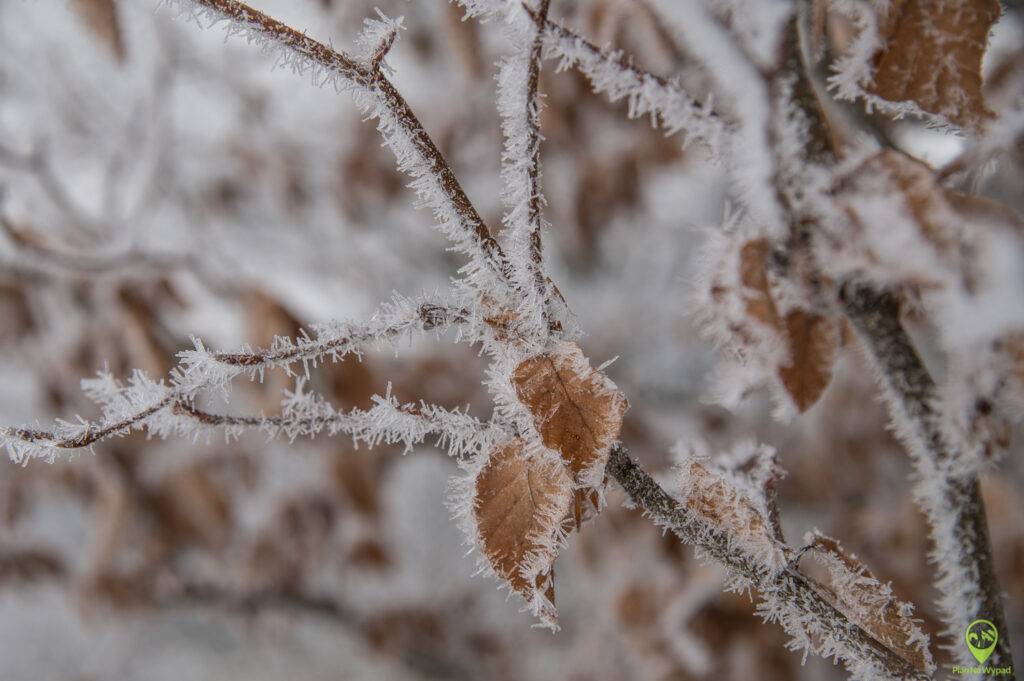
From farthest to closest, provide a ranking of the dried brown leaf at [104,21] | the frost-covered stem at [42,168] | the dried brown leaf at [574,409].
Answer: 1. the frost-covered stem at [42,168]
2. the dried brown leaf at [104,21]
3. the dried brown leaf at [574,409]

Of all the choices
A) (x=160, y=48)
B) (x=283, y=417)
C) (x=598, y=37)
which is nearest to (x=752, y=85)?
(x=283, y=417)

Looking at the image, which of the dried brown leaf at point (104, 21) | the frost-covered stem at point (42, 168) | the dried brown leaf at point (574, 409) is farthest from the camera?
the frost-covered stem at point (42, 168)

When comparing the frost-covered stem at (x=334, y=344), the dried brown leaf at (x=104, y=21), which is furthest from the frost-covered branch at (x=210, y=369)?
the dried brown leaf at (x=104, y=21)

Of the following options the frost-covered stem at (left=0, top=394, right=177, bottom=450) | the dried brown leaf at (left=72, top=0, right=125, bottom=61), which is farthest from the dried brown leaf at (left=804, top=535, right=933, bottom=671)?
the dried brown leaf at (left=72, top=0, right=125, bottom=61)

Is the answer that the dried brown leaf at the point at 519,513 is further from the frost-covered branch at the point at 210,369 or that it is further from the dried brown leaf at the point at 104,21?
the dried brown leaf at the point at 104,21

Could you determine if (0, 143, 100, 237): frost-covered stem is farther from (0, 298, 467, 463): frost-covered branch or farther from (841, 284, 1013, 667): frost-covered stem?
(841, 284, 1013, 667): frost-covered stem

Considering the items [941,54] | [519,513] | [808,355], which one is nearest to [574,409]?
[519,513]

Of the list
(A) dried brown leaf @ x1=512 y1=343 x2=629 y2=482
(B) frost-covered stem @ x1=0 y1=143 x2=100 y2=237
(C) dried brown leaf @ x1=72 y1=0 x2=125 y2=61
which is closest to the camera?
(A) dried brown leaf @ x1=512 y1=343 x2=629 y2=482
